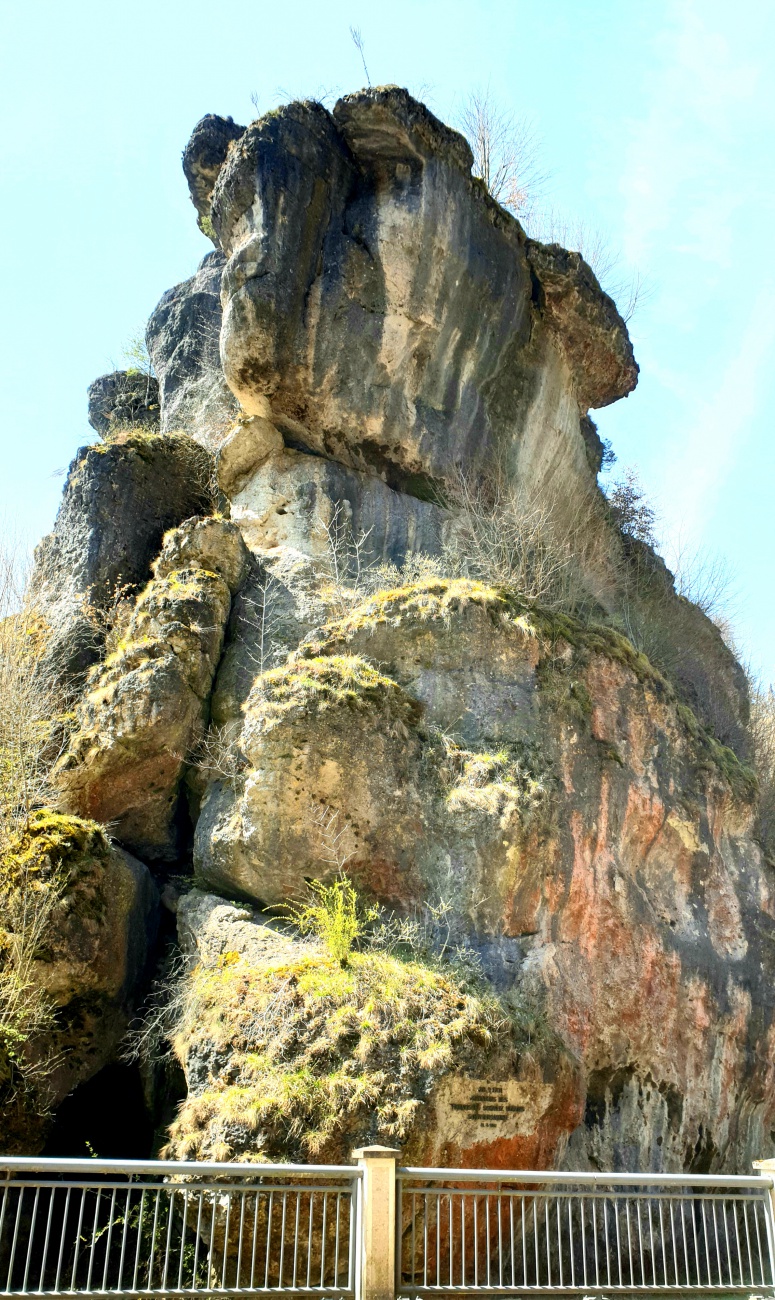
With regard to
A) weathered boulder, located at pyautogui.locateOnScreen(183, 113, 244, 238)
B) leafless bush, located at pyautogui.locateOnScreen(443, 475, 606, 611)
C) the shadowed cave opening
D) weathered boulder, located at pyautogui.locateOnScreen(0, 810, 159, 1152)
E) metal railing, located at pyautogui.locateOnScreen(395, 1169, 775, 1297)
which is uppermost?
weathered boulder, located at pyautogui.locateOnScreen(183, 113, 244, 238)

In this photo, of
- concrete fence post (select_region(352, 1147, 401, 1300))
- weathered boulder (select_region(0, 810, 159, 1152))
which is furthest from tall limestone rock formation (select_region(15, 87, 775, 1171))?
concrete fence post (select_region(352, 1147, 401, 1300))

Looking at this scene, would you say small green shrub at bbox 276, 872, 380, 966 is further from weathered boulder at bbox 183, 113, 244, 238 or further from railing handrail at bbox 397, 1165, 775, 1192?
weathered boulder at bbox 183, 113, 244, 238

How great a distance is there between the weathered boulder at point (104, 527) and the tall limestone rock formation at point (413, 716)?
0.27ft

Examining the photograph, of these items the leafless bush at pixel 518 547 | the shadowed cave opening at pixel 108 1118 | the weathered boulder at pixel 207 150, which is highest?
the weathered boulder at pixel 207 150

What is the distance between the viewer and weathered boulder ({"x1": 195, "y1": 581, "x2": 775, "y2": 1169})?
472 inches

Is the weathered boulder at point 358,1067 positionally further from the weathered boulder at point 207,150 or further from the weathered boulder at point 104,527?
the weathered boulder at point 207,150

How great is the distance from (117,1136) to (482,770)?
5.68 m

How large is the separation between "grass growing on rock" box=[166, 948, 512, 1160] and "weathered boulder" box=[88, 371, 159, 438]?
45.4ft

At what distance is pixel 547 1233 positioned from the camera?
786cm

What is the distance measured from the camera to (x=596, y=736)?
13617 millimetres

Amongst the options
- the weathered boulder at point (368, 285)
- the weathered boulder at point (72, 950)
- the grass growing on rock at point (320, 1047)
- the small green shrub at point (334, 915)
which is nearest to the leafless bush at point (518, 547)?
the weathered boulder at point (368, 285)

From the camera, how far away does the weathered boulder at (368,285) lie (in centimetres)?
1642

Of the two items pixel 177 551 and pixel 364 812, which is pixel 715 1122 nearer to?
pixel 364 812

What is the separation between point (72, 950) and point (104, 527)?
7108 millimetres
